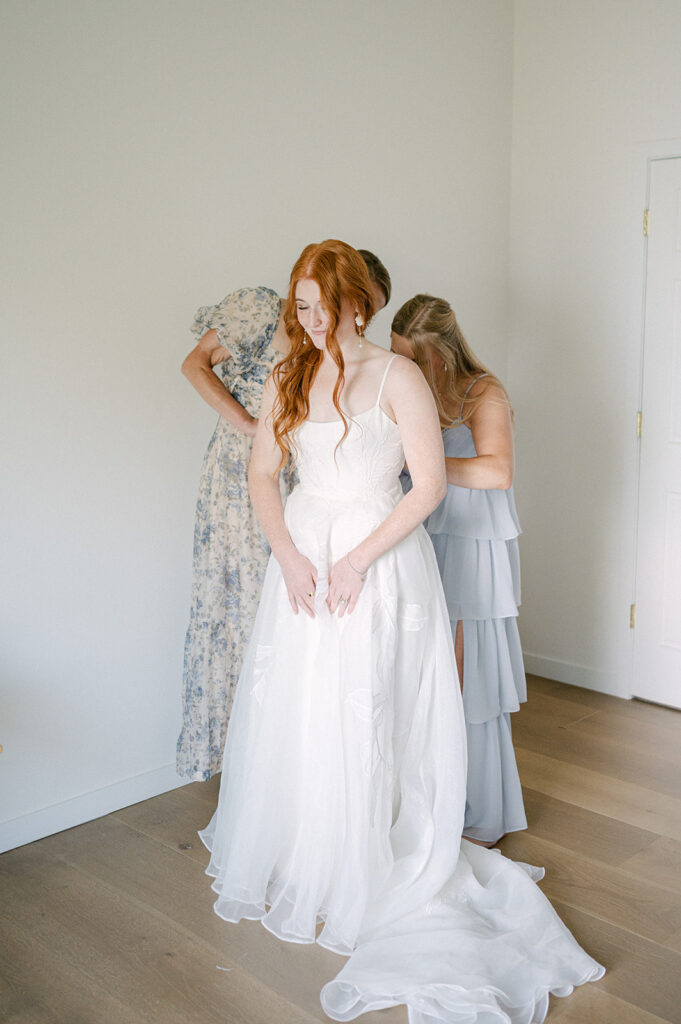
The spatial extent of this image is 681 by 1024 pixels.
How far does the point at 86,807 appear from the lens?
2.96 m

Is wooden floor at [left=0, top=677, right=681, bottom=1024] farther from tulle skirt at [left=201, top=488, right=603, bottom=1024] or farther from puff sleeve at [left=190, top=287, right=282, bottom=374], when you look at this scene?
puff sleeve at [left=190, top=287, right=282, bottom=374]

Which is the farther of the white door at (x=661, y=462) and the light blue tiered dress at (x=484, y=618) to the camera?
the white door at (x=661, y=462)

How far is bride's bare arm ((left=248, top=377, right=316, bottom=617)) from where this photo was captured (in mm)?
2330

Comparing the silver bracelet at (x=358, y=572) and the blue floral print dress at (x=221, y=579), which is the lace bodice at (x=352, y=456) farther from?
the blue floral print dress at (x=221, y=579)

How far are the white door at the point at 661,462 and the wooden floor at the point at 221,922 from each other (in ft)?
2.04

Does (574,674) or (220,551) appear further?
(574,674)

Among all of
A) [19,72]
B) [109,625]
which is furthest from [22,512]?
[19,72]

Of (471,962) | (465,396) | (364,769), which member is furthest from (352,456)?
(471,962)

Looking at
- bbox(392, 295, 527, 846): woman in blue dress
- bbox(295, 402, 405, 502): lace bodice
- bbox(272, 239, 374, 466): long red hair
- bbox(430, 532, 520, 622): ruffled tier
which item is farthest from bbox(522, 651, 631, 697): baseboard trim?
bbox(272, 239, 374, 466): long red hair

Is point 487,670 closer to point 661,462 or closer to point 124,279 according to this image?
point 661,462

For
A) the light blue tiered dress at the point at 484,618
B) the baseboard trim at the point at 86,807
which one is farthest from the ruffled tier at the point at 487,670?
the baseboard trim at the point at 86,807

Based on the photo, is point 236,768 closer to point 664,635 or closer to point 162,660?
point 162,660

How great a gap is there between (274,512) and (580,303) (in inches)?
83.8

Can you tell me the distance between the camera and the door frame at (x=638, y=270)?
3674mm
